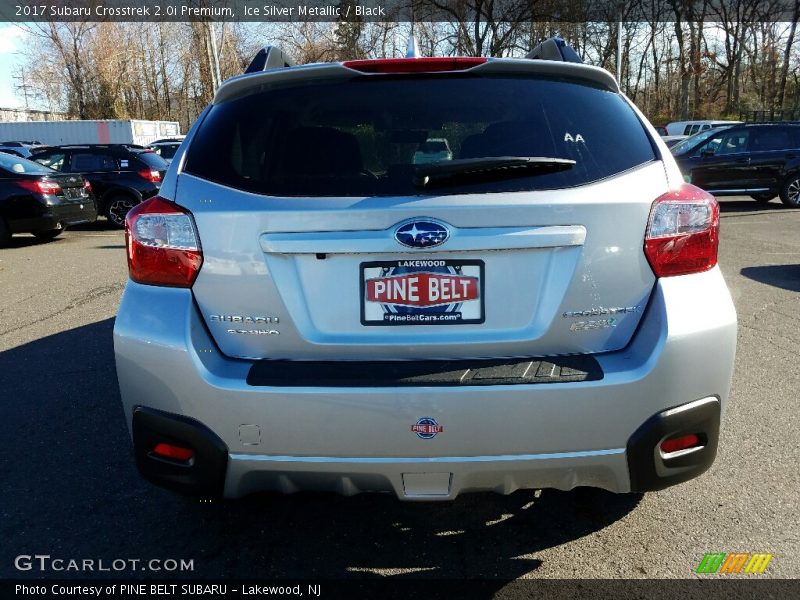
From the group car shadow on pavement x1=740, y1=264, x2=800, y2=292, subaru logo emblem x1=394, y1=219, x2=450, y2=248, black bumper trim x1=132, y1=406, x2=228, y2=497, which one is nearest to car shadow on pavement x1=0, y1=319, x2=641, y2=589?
black bumper trim x1=132, y1=406, x2=228, y2=497

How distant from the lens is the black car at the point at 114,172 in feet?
44.6

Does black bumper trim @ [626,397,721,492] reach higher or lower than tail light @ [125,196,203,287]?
lower

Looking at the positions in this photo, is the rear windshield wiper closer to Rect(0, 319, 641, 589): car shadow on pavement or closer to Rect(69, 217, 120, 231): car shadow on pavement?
Rect(0, 319, 641, 589): car shadow on pavement

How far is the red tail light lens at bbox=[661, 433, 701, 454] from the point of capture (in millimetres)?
2160

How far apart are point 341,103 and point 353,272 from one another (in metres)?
0.69

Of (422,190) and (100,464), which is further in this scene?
(100,464)

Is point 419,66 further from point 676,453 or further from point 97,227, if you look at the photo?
point 97,227

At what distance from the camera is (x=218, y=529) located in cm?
275

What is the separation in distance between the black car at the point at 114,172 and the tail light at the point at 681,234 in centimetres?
1292

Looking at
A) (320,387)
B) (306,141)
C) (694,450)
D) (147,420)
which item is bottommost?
(694,450)

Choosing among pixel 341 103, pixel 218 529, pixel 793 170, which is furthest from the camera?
pixel 793 170

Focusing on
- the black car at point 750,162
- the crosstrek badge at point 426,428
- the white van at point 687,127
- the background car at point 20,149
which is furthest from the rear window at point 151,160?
the white van at point 687,127

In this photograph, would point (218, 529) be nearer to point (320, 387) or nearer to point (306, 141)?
point (320, 387)

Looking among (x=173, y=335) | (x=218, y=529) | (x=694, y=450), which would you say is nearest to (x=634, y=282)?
(x=694, y=450)
